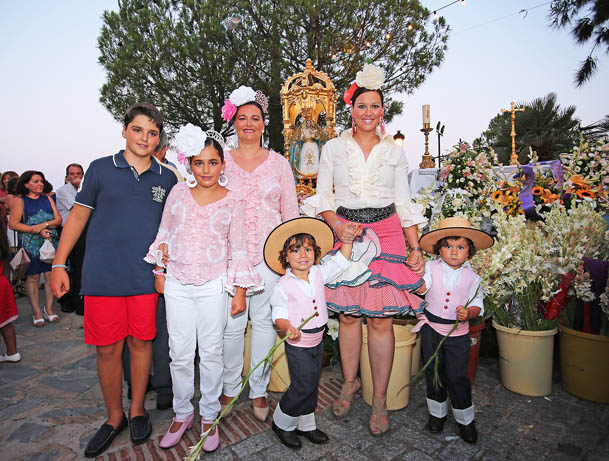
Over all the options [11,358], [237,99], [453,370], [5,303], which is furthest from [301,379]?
[11,358]

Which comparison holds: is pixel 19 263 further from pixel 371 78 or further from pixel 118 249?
pixel 371 78

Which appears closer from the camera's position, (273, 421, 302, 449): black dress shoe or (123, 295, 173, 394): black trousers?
(273, 421, 302, 449): black dress shoe

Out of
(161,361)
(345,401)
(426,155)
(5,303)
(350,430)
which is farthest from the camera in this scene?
(426,155)

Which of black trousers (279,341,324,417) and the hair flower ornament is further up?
the hair flower ornament

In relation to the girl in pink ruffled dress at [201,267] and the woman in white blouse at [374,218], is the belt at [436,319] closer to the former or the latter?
the woman in white blouse at [374,218]

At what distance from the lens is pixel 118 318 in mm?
2561

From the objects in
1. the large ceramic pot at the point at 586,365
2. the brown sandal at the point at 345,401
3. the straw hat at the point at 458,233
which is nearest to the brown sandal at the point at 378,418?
the brown sandal at the point at 345,401

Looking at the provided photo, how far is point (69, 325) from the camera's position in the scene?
5.45 meters

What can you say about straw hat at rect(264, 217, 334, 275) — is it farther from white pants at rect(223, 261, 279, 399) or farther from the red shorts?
the red shorts

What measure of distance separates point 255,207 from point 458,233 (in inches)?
55.5

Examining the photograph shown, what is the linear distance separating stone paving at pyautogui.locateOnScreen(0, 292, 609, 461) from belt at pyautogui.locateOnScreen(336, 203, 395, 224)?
4.90ft

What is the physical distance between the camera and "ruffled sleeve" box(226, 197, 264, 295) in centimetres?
254

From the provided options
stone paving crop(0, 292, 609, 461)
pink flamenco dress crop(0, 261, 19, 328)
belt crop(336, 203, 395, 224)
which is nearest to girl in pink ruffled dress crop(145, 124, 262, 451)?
stone paving crop(0, 292, 609, 461)

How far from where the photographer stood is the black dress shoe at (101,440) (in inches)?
98.8
